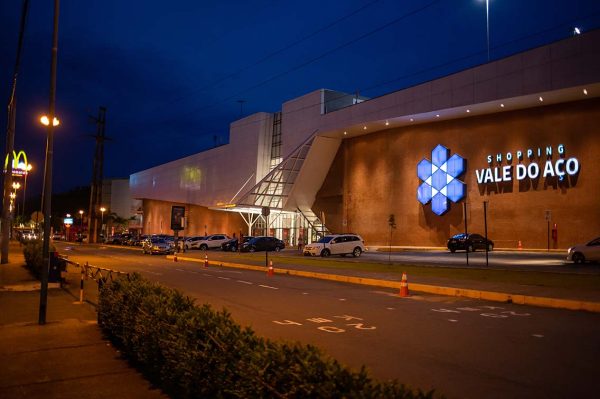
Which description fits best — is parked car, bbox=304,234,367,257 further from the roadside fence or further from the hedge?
the hedge

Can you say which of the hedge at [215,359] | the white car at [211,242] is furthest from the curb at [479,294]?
the white car at [211,242]

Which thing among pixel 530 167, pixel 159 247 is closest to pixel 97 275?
pixel 159 247

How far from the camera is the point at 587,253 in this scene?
27.6m

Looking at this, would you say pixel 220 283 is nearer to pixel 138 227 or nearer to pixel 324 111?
pixel 324 111

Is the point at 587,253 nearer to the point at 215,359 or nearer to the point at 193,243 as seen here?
the point at 215,359

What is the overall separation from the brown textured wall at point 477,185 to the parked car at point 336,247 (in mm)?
11736

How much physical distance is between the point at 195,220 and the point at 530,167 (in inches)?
2266

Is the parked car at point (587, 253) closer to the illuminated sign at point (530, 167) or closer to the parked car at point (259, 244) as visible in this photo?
the illuminated sign at point (530, 167)

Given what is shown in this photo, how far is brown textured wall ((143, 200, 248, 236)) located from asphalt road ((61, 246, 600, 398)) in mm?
58476

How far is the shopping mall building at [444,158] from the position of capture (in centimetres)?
3862

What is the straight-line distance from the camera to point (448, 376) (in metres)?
6.82

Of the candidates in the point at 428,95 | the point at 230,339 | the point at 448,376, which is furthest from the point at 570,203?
the point at 230,339

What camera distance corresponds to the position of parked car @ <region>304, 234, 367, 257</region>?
39.5 m

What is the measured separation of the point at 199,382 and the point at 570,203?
4028 cm
